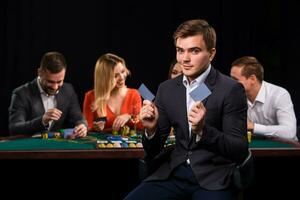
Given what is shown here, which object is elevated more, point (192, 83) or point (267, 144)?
point (192, 83)

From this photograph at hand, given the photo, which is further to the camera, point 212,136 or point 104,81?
point 104,81

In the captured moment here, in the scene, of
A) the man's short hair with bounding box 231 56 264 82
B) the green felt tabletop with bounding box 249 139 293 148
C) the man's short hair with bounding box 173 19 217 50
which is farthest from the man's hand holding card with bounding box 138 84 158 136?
the man's short hair with bounding box 231 56 264 82

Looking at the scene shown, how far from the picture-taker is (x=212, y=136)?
281 cm

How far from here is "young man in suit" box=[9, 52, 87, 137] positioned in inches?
190

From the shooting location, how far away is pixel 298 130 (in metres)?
5.09

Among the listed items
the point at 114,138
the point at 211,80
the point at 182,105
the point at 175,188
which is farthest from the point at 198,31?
the point at 114,138

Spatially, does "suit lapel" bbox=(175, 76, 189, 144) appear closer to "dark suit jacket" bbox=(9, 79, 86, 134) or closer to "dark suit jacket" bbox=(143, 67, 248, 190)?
"dark suit jacket" bbox=(143, 67, 248, 190)

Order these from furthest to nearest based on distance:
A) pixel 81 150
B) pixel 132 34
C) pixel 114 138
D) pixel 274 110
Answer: pixel 132 34, pixel 274 110, pixel 114 138, pixel 81 150

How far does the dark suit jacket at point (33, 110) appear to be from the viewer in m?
4.79

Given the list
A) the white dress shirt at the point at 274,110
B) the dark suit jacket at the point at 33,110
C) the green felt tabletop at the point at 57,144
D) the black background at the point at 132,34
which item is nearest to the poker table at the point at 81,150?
the green felt tabletop at the point at 57,144

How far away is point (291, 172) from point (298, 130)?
1.03 metres

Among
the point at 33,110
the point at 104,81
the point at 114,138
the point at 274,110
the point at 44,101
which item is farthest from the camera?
the point at 104,81

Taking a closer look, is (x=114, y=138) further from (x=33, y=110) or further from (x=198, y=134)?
(x=198, y=134)

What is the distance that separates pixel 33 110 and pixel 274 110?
211cm
